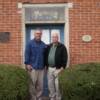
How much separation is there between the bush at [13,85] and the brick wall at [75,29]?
6.15ft

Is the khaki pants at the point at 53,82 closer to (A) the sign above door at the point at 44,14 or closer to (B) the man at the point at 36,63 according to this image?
(B) the man at the point at 36,63

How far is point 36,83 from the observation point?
1319cm

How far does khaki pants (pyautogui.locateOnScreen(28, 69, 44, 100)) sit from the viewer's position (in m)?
13.1

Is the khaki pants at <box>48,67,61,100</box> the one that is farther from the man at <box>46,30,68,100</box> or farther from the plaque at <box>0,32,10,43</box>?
the plaque at <box>0,32,10,43</box>

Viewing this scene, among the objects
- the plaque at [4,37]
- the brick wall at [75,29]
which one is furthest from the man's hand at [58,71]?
the plaque at [4,37]

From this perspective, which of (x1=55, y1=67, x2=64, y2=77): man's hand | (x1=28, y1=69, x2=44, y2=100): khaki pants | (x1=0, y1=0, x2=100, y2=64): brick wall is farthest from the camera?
(x1=0, y1=0, x2=100, y2=64): brick wall

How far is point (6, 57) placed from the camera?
1430 centimetres

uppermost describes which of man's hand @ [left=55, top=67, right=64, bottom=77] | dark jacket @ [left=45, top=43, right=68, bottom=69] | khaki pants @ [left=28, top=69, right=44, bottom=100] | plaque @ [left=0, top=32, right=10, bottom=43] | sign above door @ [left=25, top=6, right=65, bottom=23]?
sign above door @ [left=25, top=6, right=65, bottom=23]

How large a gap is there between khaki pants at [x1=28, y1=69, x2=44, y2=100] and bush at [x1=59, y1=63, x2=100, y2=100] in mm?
846

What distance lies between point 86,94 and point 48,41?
10.6 ft

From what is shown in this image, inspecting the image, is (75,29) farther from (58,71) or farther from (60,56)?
(58,71)

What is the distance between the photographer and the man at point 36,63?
1309cm

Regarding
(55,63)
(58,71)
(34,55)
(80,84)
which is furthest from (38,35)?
(80,84)

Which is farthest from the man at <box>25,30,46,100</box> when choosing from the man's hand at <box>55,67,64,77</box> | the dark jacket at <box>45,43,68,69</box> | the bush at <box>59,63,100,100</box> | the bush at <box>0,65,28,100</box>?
the bush at <box>59,63,100,100</box>
